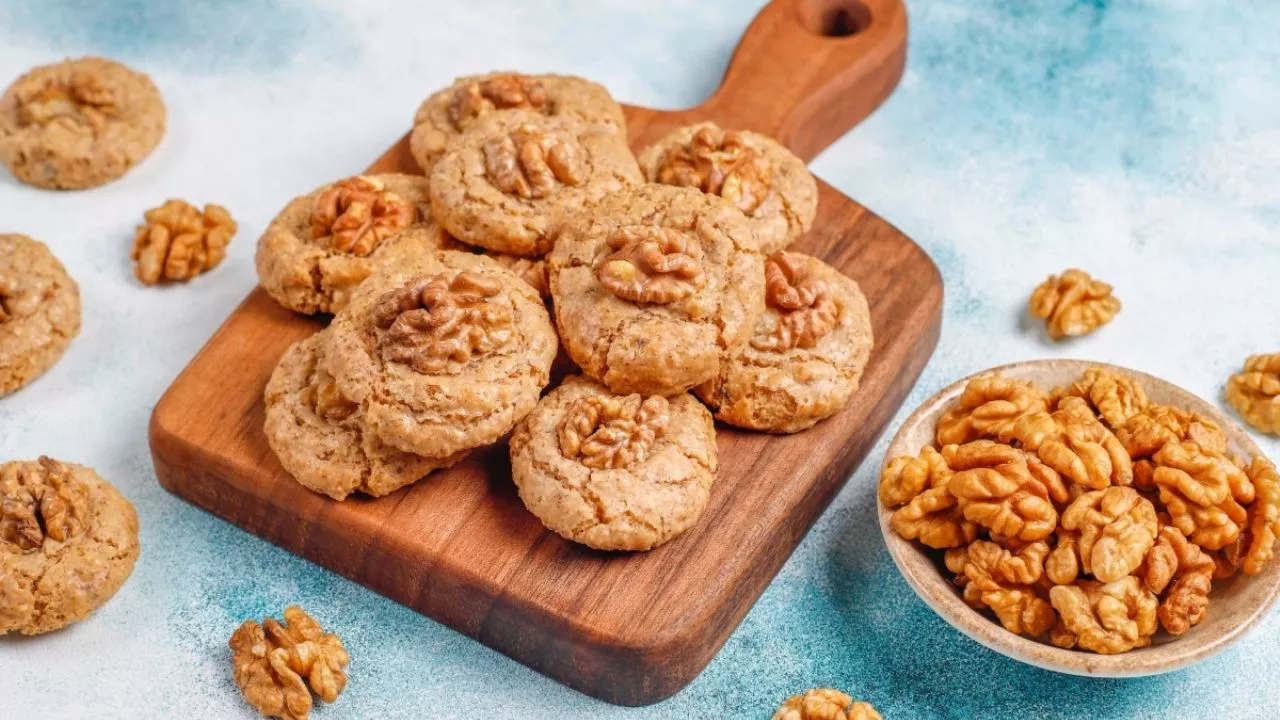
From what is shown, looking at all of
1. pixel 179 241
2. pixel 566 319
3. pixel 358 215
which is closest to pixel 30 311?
pixel 179 241

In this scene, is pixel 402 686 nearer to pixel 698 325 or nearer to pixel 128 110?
pixel 698 325

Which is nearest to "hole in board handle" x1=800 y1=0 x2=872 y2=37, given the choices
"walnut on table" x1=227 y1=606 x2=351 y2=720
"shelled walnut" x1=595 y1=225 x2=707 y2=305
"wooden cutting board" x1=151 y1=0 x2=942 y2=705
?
"wooden cutting board" x1=151 y1=0 x2=942 y2=705

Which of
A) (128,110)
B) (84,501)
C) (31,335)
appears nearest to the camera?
(84,501)

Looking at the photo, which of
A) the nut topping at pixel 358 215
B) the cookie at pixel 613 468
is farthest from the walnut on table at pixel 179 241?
the cookie at pixel 613 468

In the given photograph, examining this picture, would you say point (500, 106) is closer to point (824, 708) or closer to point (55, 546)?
point (55, 546)

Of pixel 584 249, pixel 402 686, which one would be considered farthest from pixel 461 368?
pixel 402 686

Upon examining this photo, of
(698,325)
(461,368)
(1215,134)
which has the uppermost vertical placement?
(1215,134)

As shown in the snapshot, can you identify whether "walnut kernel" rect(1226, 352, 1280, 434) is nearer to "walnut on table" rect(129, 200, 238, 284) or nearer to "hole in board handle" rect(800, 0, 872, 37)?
"hole in board handle" rect(800, 0, 872, 37)
